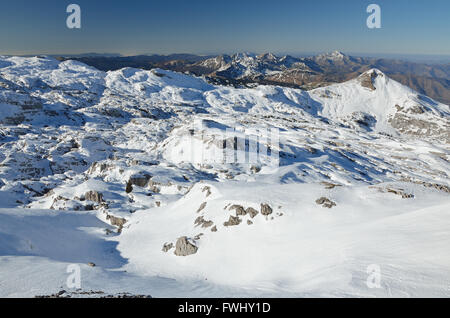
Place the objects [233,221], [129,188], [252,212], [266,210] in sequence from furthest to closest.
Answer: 1. [129,188]
2. [233,221]
3. [252,212]
4. [266,210]

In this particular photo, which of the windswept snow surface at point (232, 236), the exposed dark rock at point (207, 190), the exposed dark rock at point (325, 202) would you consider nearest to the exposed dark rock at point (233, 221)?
the windswept snow surface at point (232, 236)

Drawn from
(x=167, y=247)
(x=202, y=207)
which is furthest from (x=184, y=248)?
(x=202, y=207)

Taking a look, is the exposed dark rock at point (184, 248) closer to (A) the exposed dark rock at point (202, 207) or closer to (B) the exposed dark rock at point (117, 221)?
(A) the exposed dark rock at point (202, 207)

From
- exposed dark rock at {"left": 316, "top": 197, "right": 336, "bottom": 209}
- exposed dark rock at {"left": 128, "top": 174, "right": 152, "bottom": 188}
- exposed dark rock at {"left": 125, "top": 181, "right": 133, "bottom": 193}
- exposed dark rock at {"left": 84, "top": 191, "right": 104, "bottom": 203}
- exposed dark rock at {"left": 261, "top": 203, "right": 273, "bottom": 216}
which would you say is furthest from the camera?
exposed dark rock at {"left": 128, "top": 174, "right": 152, "bottom": 188}

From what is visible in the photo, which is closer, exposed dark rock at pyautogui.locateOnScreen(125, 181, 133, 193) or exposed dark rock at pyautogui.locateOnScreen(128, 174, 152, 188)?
exposed dark rock at pyautogui.locateOnScreen(125, 181, 133, 193)

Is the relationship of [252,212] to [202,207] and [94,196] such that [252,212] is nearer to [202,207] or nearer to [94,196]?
[202,207]

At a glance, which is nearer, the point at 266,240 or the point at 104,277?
the point at 104,277

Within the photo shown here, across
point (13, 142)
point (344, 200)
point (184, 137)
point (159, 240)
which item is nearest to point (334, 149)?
point (184, 137)

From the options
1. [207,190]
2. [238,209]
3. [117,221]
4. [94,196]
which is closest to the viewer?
[238,209]

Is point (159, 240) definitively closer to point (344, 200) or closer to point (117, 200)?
point (344, 200)

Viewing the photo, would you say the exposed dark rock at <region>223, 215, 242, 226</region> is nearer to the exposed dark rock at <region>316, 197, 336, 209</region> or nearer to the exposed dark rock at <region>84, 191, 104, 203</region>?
the exposed dark rock at <region>316, 197, 336, 209</region>

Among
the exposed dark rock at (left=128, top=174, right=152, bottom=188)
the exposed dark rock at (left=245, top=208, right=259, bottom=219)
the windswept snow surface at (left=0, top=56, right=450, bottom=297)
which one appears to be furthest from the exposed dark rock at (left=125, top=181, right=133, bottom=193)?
the exposed dark rock at (left=245, top=208, right=259, bottom=219)
